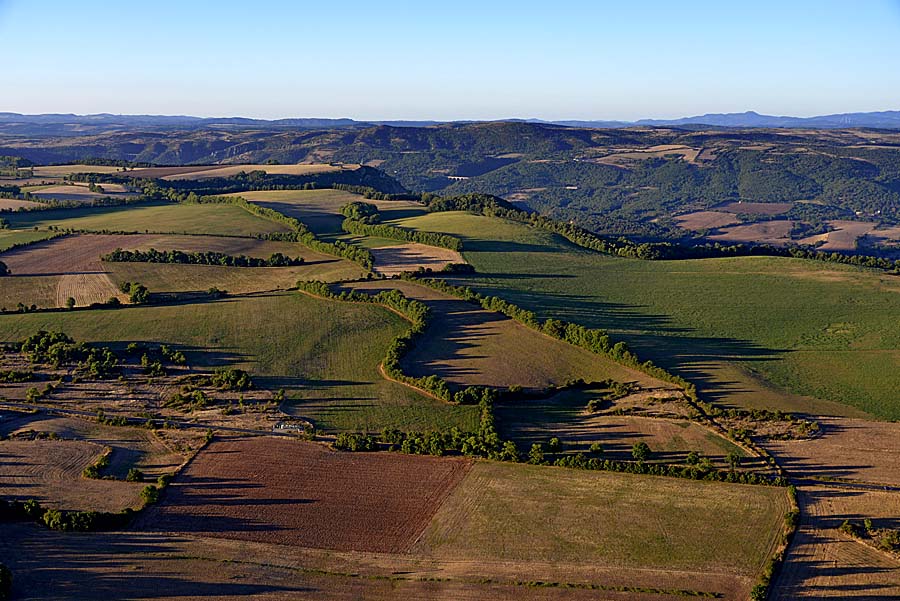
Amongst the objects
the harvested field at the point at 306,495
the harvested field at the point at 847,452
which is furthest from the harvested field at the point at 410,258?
the harvested field at the point at 847,452

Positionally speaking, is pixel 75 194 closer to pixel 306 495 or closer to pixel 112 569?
pixel 306 495

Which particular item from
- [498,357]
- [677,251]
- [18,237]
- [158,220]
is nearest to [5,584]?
[498,357]

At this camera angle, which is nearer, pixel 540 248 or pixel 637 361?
pixel 637 361

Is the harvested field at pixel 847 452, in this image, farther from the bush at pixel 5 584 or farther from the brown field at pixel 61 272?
the brown field at pixel 61 272

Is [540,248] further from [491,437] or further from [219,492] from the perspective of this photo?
[219,492]

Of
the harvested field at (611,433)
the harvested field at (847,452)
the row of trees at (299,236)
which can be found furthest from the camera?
the row of trees at (299,236)

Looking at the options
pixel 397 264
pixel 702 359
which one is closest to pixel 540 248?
pixel 397 264
